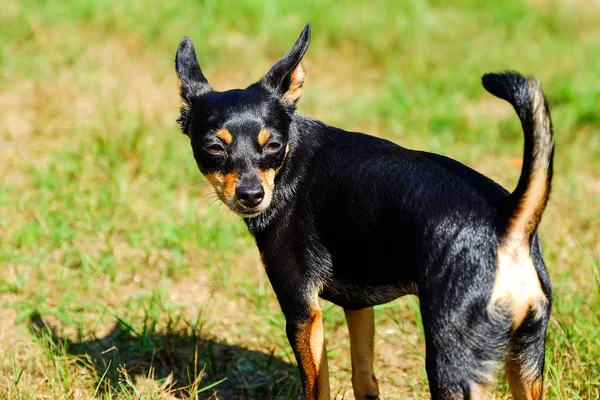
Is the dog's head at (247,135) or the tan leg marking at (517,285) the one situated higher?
the dog's head at (247,135)

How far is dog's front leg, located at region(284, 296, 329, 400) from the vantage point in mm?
3762

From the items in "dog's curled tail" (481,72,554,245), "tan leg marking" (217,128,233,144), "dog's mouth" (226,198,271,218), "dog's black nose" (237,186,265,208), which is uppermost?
"dog's curled tail" (481,72,554,245)

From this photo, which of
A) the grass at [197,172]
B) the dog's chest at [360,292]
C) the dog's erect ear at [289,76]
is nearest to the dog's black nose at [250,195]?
the dog's chest at [360,292]

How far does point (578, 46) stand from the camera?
9016 mm

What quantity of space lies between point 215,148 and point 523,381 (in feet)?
5.70

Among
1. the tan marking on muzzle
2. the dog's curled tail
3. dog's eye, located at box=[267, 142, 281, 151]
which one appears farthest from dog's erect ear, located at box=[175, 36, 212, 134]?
the dog's curled tail

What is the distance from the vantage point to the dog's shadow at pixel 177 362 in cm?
450

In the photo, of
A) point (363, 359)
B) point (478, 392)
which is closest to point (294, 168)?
point (363, 359)

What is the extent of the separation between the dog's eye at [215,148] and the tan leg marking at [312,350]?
2.77 ft

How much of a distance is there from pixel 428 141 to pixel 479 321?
4.33 meters

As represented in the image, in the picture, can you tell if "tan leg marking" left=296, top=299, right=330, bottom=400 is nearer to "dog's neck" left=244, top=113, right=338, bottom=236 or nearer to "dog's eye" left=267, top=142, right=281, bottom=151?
"dog's neck" left=244, top=113, right=338, bottom=236

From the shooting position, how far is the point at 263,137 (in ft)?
12.6

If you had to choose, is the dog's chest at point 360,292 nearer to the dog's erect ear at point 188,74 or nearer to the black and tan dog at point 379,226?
the black and tan dog at point 379,226

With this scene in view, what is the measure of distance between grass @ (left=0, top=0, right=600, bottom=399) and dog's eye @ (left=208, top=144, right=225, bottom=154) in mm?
1094
